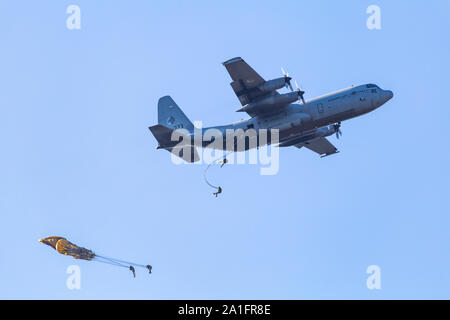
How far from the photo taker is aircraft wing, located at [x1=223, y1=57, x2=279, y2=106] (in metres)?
50.4

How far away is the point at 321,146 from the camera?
6062cm

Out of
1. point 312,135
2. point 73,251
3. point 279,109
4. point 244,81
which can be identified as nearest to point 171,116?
point 244,81

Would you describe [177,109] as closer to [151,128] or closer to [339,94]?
[151,128]

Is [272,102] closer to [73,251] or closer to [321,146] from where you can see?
[321,146]

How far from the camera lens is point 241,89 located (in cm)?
5203

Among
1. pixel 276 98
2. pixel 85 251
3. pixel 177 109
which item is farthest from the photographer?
pixel 177 109

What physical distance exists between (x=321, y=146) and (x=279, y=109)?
29.9 ft

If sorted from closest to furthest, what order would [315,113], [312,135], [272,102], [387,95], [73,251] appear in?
[73,251] < [272,102] < [315,113] < [387,95] < [312,135]

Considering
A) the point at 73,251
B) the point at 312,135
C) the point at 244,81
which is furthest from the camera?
the point at 312,135

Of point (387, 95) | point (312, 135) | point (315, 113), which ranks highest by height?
point (387, 95)

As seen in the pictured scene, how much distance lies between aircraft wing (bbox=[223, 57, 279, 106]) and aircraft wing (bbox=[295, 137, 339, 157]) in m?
9.08

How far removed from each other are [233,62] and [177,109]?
1039 centimetres
